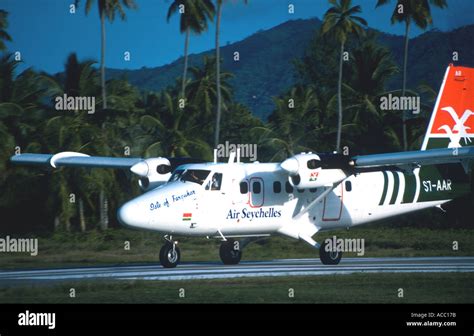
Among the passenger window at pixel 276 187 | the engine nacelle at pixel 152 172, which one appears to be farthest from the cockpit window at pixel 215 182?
the engine nacelle at pixel 152 172

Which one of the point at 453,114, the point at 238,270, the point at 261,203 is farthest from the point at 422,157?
the point at 453,114

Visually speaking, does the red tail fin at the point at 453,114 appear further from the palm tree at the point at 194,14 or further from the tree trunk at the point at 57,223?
the palm tree at the point at 194,14

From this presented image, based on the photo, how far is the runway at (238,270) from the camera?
78.5 feet

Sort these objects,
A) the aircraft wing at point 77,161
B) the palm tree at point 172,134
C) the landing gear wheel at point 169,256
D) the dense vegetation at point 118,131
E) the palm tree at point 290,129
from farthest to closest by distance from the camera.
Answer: the palm tree at point 290,129, the palm tree at point 172,134, the dense vegetation at point 118,131, the aircraft wing at point 77,161, the landing gear wheel at point 169,256

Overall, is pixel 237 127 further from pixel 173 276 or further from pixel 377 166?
pixel 173 276

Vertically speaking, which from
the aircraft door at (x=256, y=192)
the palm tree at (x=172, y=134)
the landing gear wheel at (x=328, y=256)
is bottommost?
the landing gear wheel at (x=328, y=256)

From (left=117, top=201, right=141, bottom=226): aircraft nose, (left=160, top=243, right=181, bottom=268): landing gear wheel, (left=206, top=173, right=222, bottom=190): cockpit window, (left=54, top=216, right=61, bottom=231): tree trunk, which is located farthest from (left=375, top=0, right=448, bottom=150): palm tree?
(left=117, top=201, right=141, bottom=226): aircraft nose

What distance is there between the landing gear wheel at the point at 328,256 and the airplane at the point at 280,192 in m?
0.03

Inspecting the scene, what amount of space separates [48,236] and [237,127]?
25914 millimetres

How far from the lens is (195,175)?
2603 centimetres

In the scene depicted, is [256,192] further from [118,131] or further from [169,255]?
[118,131]

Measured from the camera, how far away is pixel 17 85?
50.6 m

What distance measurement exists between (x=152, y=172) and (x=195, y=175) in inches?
114
